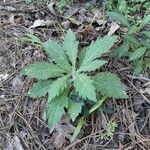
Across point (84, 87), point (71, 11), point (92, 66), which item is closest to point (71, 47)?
point (92, 66)

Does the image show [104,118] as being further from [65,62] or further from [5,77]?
[5,77]

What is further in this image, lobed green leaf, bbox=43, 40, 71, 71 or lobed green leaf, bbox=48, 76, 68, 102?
lobed green leaf, bbox=43, 40, 71, 71

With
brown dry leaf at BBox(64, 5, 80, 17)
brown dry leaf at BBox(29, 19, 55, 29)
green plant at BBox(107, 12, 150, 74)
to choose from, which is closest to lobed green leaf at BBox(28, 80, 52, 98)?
green plant at BBox(107, 12, 150, 74)

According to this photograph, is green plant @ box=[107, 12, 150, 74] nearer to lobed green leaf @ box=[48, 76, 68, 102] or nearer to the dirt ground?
the dirt ground

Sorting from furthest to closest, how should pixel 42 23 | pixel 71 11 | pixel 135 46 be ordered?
pixel 71 11 → pixel 42 23 → pixel 135 46

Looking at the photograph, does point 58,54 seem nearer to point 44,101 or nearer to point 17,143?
point 44,101

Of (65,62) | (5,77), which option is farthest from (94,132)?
(5,77)

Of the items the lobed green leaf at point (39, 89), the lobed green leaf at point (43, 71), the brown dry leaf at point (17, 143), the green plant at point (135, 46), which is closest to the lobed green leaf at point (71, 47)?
the lobed green leaf at point (43, 71)
